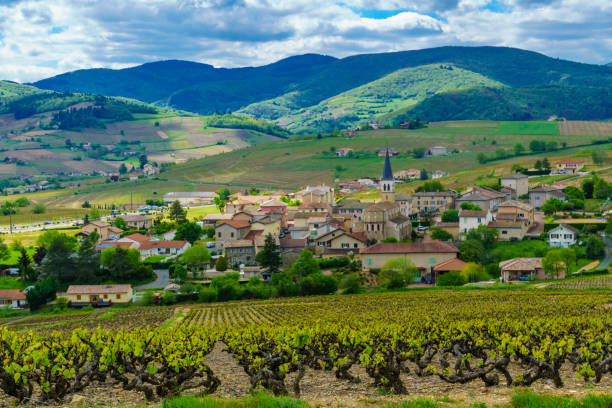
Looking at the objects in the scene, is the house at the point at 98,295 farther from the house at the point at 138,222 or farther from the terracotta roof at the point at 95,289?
the house at the point at 138,222

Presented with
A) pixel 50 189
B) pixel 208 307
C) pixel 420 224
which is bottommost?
pixel 208 307

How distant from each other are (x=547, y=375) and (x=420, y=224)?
194 ft

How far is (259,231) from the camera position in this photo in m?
76.2

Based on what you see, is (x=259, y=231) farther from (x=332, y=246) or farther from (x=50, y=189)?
(x=50, y=189)

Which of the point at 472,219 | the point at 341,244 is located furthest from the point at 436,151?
the point at 341,244

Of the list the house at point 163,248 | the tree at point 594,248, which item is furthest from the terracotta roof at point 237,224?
the tree at point 594,248

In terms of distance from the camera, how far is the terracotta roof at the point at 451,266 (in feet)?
193

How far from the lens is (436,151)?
15700 centimetres

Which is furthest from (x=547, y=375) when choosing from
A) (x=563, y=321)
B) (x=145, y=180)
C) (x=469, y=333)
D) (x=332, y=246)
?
(x=145, y=180)

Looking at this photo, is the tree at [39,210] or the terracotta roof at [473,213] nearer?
the terracotta roof at [473,213]

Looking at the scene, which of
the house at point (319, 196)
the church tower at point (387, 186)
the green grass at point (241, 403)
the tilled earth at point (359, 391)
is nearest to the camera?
the green grass at point (241, 403)

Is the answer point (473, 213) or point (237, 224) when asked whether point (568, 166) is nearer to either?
point (473, 213)

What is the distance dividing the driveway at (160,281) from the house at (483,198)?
3584cm

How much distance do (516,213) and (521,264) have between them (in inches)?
596
